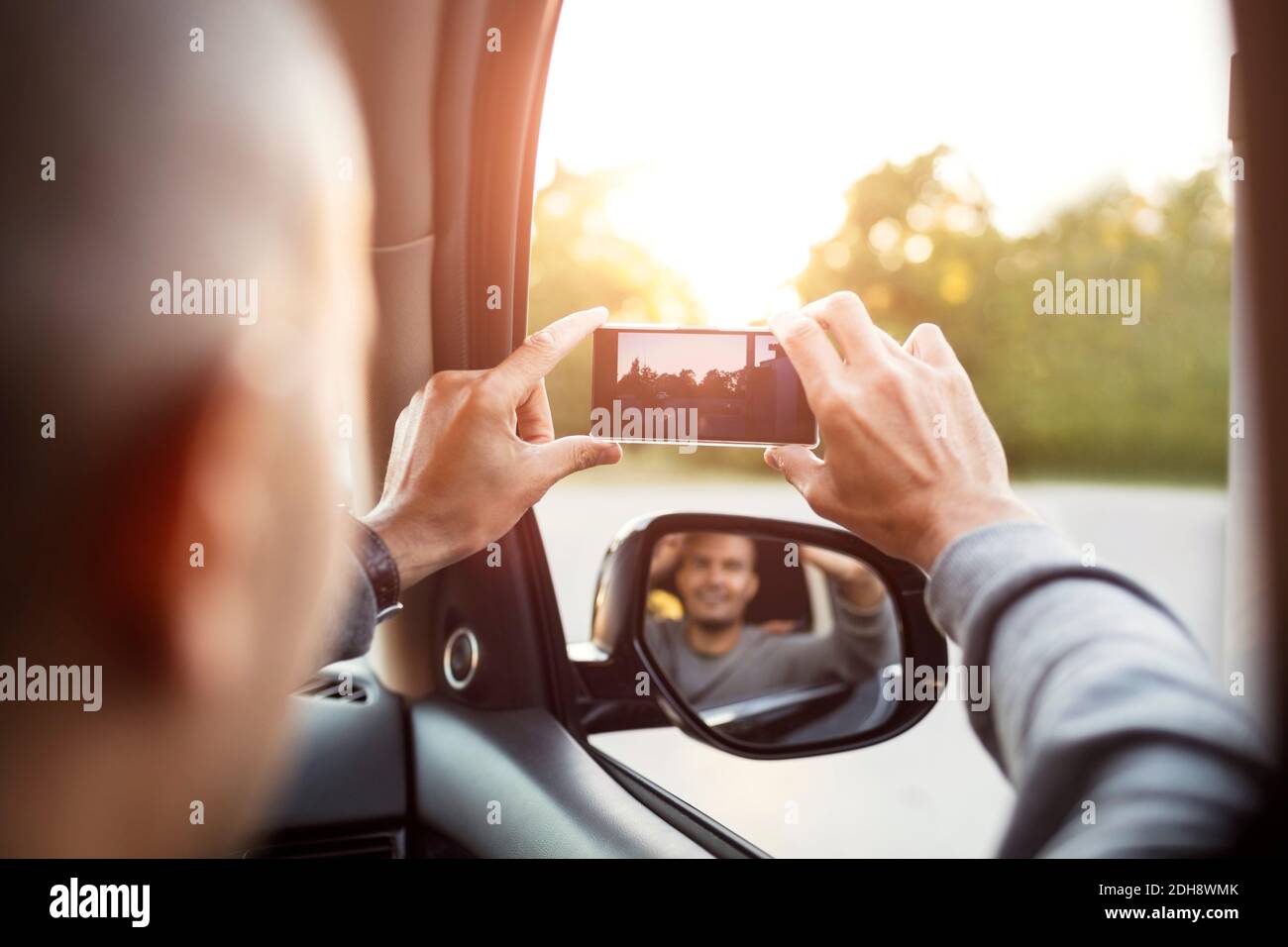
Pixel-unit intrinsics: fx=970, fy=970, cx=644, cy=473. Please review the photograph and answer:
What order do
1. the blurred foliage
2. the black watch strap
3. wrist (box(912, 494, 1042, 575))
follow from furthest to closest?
1. the blurred foliage
2. the black watch strap
3. wrist (box(912, 494, 1042, 575))

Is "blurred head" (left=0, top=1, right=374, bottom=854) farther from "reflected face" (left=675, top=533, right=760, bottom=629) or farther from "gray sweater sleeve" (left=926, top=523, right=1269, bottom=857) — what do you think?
"gray sweater sleeve" (left=926, top=523, right=1269, bottom=857)

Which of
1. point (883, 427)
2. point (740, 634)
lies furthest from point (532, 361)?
point (740, 634)

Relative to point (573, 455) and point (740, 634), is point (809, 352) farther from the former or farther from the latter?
point (740, 634)

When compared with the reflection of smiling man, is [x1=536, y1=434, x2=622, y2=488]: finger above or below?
above

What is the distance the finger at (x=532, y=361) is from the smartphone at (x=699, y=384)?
152 mm

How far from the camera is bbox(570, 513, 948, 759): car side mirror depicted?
149 centimetres

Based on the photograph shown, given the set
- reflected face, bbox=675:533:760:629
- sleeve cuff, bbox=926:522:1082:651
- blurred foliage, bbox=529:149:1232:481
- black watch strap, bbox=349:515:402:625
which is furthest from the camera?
blurred foliage, bbox=529:149:1232:481

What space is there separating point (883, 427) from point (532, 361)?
0.51 m

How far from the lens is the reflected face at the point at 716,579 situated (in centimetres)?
169

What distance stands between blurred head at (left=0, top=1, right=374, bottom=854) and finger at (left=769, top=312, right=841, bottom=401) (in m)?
0.66

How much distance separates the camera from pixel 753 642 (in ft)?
6.11
